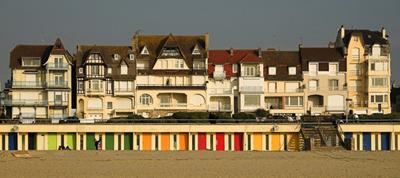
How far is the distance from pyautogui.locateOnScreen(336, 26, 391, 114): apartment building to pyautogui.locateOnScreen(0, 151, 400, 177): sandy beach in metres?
25.8

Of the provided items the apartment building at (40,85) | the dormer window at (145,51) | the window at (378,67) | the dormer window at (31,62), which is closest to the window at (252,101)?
the dormer window at (145,51)

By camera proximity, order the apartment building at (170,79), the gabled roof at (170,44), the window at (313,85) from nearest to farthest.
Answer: the apartment building at (170,79) < the gabled roof at (170,44) < the window at (313,85)

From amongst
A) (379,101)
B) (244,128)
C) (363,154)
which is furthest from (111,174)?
(379,101)

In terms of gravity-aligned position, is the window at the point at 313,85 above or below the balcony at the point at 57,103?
above

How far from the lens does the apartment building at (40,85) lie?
64.1 m

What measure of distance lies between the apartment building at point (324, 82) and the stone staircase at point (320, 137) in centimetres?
1505

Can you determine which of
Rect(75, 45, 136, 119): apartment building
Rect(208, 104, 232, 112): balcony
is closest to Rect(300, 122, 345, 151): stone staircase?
Rect(208, 104, 232, 112): balcony

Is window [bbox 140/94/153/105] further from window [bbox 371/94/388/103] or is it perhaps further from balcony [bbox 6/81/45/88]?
window [bbox 371/94/388/103]

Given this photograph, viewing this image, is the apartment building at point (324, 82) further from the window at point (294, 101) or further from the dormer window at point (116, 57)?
the dormer window at point (116, 57)

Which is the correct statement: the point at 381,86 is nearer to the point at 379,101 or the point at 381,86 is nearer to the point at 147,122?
the point at 379,101

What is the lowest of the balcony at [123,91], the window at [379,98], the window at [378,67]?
the window at [379,98]

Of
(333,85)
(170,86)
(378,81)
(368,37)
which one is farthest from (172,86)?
(368,37)

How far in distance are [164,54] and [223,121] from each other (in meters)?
15.3

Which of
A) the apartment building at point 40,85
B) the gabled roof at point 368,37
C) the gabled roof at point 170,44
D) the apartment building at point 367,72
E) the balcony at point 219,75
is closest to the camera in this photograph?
the apartment building at point 40,85
